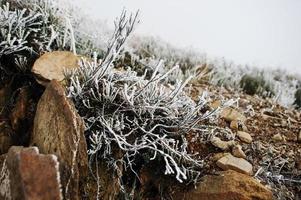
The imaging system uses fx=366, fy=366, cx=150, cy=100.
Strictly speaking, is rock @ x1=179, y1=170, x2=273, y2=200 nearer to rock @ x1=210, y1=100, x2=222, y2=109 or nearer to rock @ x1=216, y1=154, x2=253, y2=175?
rock @ x1=216, y1=154, x2=253, y2=175

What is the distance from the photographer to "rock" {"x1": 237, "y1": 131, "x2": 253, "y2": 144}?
2.51 metres

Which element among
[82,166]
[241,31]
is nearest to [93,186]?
[82,166]

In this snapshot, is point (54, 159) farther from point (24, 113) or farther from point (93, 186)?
point (24, 113)

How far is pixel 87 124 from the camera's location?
6.93 ft

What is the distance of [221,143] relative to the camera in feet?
7.83

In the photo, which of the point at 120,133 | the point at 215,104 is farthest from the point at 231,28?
the point at 120,133

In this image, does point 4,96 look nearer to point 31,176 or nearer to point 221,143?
point 31,176

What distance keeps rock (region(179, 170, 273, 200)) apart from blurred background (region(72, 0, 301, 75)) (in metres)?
3.26

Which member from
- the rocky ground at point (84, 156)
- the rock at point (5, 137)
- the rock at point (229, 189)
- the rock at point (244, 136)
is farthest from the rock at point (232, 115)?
the rock at point (5, 137)

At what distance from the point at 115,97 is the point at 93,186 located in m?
0.57

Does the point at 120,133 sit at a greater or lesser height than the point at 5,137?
greater

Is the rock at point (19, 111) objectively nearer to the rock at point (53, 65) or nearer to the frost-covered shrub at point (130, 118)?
the rock at point (53, 65)

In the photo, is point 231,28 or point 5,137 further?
point 231,28

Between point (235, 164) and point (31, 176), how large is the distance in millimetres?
1230
